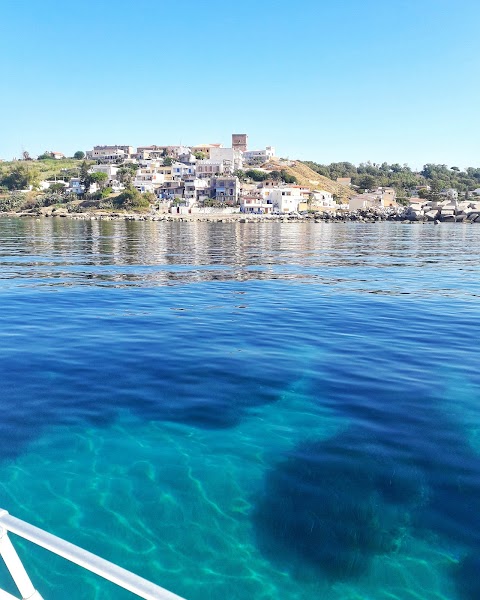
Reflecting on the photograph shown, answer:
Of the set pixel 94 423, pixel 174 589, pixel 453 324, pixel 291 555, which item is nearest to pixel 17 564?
pixel 174 589

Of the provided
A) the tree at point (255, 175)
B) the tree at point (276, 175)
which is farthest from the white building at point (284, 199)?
the tree at point (276, 175)

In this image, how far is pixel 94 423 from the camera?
30.0ft

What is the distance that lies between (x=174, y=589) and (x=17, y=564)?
2672 mm

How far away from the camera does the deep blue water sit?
5797 mm

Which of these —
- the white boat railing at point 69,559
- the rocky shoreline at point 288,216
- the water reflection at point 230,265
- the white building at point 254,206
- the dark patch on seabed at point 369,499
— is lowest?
the dark patch on seabed at point 369,499

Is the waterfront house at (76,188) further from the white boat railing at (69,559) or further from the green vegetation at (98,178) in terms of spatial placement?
the white boat railing at (69,559)

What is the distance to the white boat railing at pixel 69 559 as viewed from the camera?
2832 mm

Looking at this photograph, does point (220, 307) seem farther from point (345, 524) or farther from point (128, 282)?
point (345, 524)

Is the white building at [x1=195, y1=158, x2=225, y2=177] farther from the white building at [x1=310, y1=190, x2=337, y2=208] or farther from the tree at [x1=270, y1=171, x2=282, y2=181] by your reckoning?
the white building at [x1=310, y1=190, x2=337, y2=208]

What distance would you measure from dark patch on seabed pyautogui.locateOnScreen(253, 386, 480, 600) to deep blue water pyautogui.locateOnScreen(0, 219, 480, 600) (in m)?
0.03

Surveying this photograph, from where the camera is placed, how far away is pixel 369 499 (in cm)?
693

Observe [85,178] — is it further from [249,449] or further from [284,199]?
[249,449]

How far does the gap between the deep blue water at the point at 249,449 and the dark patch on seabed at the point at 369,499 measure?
25mm

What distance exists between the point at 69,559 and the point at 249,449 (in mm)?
5489
